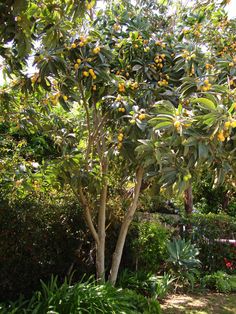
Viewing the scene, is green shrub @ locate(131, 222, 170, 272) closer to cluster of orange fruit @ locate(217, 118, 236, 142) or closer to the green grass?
the green grass

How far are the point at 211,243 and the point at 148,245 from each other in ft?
7.29

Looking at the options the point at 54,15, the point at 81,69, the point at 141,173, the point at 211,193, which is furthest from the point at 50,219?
the point at 211,193

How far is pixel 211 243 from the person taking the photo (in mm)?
8211

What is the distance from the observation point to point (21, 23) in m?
3.33

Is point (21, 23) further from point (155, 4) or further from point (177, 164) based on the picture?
point (155, 4)

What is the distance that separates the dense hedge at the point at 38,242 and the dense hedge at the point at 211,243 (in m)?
3.16

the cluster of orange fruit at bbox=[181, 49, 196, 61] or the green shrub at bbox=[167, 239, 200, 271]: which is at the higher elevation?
the cluster of orange fruit at bbox=[181, 49, 196, 61]

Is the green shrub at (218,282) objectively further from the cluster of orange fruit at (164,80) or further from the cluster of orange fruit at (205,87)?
the cluster of orange fruit at (205,87)

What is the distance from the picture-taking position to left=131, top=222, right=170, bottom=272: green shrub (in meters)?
6.50

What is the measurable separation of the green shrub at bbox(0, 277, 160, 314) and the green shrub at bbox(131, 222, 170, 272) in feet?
4.92

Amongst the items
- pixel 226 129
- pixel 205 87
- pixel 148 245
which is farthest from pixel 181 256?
pixel 226 129

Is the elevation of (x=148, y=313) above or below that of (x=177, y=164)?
below

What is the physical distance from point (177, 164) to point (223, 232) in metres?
5.81

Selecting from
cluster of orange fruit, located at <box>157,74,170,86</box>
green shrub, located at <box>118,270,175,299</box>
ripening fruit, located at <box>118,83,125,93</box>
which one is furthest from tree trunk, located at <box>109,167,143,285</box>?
ripening fruit, located at <box>118,83,125,93</box>
